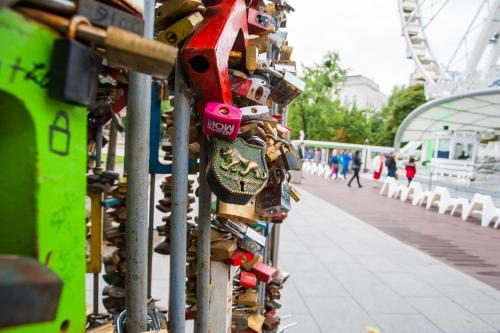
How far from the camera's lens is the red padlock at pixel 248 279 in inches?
62.7

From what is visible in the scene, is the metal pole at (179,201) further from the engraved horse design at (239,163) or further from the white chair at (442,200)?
the white chair at (442,200)

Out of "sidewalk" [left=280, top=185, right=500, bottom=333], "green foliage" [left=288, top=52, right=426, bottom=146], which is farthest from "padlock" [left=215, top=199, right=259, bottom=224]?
"green foliage" [left=288, top=52, right=426, bottom=146]

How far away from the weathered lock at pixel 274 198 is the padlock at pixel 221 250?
182mm

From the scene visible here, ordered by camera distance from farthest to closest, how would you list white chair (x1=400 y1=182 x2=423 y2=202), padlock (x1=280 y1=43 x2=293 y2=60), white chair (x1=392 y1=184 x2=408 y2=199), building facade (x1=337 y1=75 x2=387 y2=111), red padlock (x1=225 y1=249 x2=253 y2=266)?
building facade (x1=337 y1=75 x2=387 y2=111)
white chair (x1=392 y1=184 x2=408 y2=199)
white chair (x1=400 y1=182 x2=423 y2=202)
padlock (x1=280 y1=43 x2=293 y2=60)
red padlock (x1=225 y1=249 x2=253 y2=266)

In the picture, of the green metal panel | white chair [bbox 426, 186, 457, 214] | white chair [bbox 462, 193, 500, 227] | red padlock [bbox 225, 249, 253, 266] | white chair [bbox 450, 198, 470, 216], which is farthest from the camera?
white chair [bbox 426, 186, 457, 214]

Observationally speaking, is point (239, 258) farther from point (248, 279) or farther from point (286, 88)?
point (286, 88)

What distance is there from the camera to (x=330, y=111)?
3222 centimetres

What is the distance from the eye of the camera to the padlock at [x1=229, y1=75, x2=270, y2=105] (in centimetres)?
102

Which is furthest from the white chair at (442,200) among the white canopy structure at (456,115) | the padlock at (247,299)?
the padlock at (247,299)

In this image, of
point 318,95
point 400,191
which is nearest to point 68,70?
point 400,191

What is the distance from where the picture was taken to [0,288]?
0.39 meters

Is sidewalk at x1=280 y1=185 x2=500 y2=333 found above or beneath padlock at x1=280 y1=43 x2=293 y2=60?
beneath

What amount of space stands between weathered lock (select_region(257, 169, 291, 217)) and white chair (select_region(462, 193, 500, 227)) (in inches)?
339

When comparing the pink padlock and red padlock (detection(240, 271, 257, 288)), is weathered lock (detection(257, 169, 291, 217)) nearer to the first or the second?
the pink padlock
